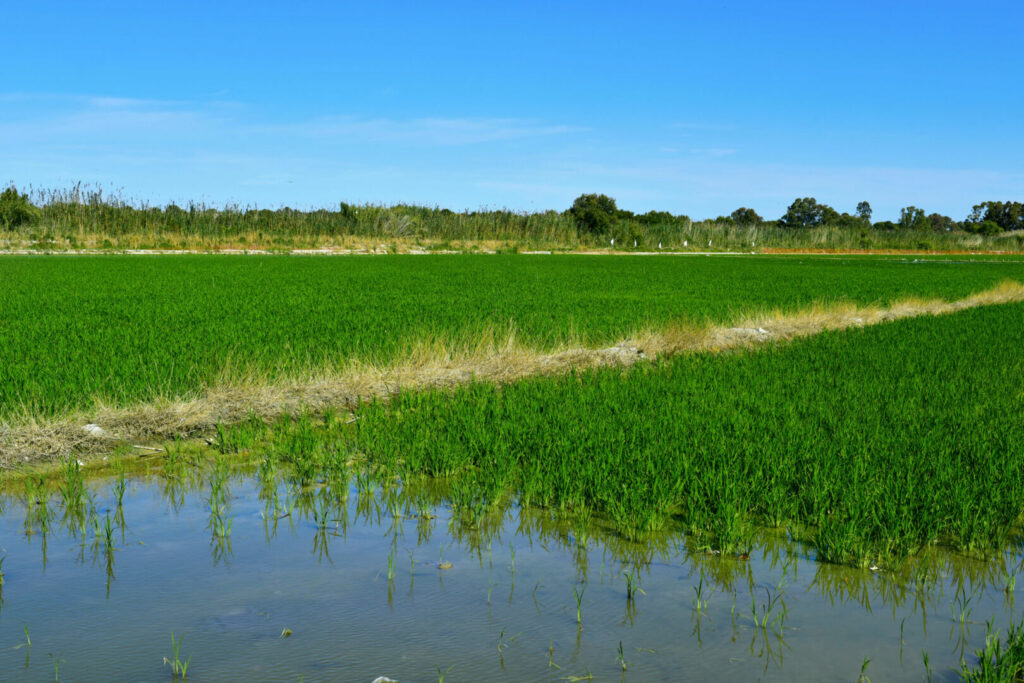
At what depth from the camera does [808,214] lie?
4131 inches

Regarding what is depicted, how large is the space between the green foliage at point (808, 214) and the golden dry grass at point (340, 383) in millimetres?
95696

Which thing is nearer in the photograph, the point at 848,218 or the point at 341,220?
the point at 341,220

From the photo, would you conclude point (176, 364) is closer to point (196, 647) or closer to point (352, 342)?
point (352, 342)

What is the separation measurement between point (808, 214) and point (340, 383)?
105 meters

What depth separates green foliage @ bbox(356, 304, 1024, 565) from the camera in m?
4.69

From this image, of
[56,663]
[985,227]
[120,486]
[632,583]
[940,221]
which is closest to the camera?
[56,663]

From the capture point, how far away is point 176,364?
8.83m

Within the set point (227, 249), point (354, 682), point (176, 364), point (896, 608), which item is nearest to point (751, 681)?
point (896, 608)

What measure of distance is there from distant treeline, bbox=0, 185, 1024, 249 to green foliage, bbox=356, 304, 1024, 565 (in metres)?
44.6

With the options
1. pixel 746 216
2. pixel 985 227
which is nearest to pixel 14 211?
pixel 746 216

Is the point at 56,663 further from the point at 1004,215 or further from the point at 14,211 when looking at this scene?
the point at 1004,215

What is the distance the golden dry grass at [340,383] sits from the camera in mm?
6445

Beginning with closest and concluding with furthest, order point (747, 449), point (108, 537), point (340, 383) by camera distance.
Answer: point (108, 537) < point (747, 449) < point (340, 383)

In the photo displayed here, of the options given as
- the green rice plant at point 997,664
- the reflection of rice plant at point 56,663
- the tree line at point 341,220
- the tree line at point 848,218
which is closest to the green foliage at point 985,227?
the tree line at point 848,218
